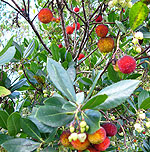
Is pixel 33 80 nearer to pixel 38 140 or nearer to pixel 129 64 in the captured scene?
pixel 38 140

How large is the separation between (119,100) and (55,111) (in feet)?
0.59

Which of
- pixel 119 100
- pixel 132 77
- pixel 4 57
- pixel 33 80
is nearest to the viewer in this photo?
pixel 119 100

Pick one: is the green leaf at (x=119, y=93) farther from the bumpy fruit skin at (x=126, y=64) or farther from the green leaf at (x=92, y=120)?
the bumpy fruit skin at (x=126, y=64)

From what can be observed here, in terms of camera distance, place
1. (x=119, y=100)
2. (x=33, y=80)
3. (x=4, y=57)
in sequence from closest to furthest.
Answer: (x=119, y=100) < (x=4, y=57) < (x=33, y=80)

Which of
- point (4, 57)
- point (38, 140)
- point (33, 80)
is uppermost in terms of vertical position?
point (4, 57)

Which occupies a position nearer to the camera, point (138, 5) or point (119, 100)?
point (119, 100)

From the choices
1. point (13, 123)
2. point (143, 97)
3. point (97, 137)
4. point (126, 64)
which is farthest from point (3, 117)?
point (143, 97)

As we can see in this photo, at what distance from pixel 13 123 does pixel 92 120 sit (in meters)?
0.27

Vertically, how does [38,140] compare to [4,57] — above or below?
below

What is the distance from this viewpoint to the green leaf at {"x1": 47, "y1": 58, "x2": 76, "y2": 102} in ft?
1.80

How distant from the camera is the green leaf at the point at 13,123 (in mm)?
578

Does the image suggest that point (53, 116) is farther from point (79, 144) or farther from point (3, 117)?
point (3, 117)

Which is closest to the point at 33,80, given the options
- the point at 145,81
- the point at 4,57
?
the point at 4,57

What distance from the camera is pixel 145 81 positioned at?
0.99 m
